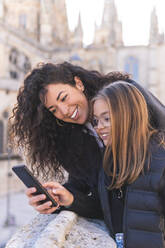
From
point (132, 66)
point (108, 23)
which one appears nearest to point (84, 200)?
point (132, 66)

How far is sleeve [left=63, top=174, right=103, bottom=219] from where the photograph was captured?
1.80 m

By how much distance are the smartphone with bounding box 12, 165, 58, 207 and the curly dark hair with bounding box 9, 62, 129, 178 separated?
0.46 metres

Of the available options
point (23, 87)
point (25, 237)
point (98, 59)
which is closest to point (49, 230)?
point (25, 237)

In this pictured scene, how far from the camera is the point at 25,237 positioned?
1407 millimetres

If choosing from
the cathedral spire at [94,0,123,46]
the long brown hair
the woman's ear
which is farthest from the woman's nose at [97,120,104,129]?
the cathedral spire at [94,0,123,46]

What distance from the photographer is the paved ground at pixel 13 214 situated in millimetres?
11211

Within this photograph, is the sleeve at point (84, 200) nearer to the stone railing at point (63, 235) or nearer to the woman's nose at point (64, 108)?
the stone railing at point (63, 235)

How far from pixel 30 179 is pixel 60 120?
86cm

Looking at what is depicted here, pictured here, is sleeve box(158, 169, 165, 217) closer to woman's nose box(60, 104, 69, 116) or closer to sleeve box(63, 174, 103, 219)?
sleeve box(63, 174, 103, 219)

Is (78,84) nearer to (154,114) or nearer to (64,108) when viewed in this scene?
(64,108)

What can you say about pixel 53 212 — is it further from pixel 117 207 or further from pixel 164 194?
pixel 164 194

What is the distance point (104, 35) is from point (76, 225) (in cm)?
3126

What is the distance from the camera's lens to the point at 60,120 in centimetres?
241

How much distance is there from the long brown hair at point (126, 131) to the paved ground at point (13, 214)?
9922mm
